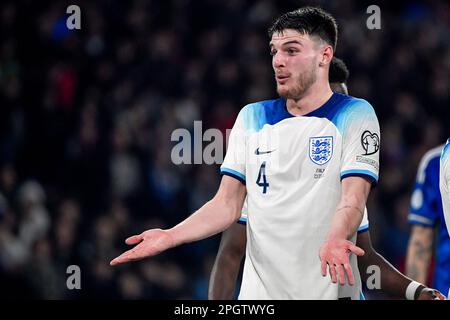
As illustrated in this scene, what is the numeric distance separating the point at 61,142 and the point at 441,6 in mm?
5454

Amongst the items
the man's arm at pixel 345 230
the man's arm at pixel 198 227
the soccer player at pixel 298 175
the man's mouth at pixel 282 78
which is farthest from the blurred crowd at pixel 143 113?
the man's arm at pixel 345 230

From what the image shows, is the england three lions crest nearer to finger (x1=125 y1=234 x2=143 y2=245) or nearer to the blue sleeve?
finger (x1=125 y1=234 x2=143 y2=245)

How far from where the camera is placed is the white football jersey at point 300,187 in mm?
4586

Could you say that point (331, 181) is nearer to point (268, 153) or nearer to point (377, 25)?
point (268, 153)

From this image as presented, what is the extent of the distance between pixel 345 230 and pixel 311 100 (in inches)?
27.7

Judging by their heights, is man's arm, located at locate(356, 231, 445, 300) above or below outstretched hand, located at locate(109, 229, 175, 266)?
below

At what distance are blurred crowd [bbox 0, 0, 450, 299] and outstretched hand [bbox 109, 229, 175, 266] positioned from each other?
4.73 meters

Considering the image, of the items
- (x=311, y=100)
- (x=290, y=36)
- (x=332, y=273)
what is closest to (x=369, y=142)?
(x=311, y=100)

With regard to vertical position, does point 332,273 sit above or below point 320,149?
below

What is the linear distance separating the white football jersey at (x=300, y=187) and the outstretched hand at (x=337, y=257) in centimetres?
33

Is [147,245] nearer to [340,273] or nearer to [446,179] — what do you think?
[340,273]

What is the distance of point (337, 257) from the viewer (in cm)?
421

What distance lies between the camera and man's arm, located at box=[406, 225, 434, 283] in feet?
22.8

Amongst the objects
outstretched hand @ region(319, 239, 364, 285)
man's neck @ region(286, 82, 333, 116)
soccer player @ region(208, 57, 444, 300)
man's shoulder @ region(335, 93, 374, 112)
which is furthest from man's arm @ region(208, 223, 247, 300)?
outstretched hand @ region(319, 239, 364, 285)
